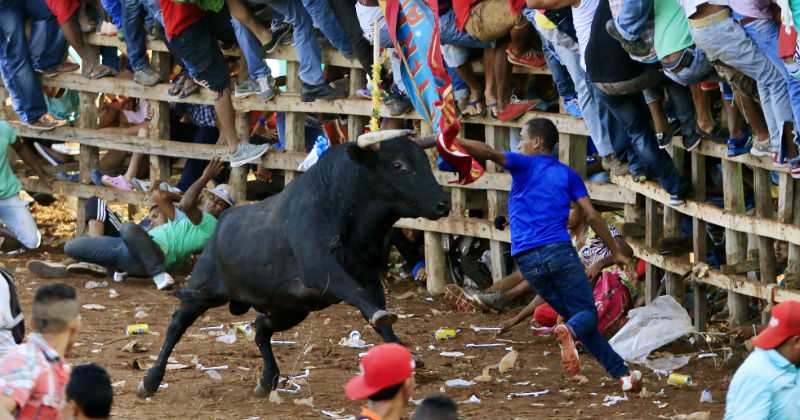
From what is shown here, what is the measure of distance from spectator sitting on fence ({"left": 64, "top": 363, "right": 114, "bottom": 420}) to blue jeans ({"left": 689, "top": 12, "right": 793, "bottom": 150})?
4964 millimetres

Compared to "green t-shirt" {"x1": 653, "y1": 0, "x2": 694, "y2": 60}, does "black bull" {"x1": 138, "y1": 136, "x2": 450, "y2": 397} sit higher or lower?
lower

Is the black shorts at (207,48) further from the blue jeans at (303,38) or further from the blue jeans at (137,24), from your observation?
the blue jeans at (303,38)

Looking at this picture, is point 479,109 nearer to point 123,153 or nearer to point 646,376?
point 646,376

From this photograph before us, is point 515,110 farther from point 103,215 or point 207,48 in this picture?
point 103,215

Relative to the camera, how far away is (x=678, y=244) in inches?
493

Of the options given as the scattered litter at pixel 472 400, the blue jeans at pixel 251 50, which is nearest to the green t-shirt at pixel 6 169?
the blue jeans at pixel 251 50

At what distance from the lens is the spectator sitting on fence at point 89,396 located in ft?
20.9

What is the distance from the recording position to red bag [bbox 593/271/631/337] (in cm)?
1235

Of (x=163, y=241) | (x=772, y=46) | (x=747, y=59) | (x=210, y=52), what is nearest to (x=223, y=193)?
(x=163, y=241)

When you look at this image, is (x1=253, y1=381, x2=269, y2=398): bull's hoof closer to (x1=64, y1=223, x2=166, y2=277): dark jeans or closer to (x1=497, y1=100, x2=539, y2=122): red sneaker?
(x1=497, y1=100, x2=539, y2=122): red sneaker

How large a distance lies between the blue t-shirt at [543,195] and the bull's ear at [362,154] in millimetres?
914

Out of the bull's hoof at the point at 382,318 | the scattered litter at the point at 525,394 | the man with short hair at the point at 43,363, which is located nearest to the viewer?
the man with short hair at the point at 43,363

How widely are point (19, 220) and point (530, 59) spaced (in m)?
Answer: 5.81

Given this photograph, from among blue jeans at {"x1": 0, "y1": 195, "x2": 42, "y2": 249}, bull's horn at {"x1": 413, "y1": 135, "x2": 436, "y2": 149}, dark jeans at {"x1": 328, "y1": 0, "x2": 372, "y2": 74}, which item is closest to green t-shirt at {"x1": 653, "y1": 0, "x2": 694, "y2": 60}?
bull's horn at {"x1": 413, "y1": 135, "x2": 436, "y2": 149}
